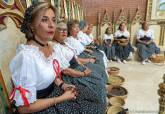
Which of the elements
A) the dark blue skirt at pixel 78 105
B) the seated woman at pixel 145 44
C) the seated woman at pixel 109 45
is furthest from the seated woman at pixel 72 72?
the seated woman at pixel 145 44

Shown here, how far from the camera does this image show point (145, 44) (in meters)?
5.58

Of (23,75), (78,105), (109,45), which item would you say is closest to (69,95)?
(78,105)

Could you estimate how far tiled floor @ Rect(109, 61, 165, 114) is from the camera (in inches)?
117

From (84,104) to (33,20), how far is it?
686 millimetres

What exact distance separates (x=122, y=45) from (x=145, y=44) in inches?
22.1

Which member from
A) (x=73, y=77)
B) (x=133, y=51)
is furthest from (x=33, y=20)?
(x=133, y=51)

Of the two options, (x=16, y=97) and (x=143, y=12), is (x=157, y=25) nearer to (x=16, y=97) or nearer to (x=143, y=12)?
(x=143, y=12)

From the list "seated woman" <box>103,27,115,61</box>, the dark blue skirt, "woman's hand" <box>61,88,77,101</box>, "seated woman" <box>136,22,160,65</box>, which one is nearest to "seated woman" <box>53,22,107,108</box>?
the dark blue skirt

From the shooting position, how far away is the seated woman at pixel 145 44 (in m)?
5.45

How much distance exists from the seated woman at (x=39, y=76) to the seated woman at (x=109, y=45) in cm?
386

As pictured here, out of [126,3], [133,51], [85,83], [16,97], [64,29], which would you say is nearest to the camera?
[16,97]

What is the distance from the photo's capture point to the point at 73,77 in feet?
7.50

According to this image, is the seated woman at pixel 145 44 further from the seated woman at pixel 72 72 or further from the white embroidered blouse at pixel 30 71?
the white embroidered blouse at pixel 30 71

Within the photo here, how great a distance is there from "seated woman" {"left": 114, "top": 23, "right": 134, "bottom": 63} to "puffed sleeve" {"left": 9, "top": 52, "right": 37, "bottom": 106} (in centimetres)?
430
